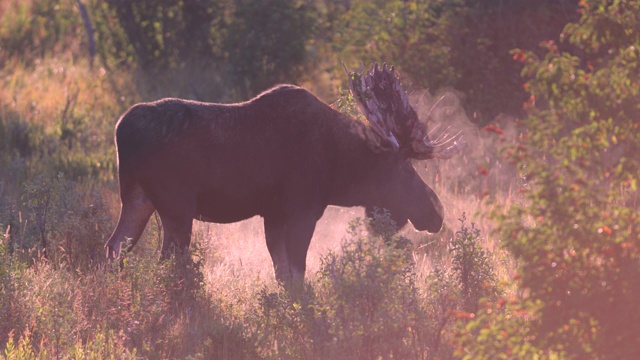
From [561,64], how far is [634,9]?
0.65m

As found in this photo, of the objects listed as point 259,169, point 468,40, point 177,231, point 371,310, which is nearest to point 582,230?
point 371,310

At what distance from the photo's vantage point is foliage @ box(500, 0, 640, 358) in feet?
16.7

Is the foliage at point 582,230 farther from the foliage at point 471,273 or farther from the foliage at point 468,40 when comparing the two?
the foliage at point 468,40

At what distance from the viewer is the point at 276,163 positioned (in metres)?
8.18

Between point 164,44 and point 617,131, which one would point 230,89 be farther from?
point 617,131

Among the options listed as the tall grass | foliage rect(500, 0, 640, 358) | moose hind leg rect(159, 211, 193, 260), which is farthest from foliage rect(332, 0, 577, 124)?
foliage rect(500, 0, 640, 358)

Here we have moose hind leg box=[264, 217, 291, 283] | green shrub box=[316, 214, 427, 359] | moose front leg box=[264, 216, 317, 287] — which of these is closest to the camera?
green shrub box=[316, 214, 427, 359]

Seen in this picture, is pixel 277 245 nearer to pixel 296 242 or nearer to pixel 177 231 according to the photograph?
pixel 296 242

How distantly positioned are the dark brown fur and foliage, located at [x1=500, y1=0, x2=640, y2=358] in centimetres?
310

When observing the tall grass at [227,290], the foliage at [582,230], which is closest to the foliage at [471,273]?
the tall grass at [227,290]

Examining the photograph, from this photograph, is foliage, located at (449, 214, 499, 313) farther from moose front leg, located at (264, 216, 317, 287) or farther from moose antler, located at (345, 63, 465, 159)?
moose front leg, located at (264, 216, 317, 287)

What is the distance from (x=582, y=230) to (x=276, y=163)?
3435 millimetres

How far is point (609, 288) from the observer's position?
5180 millimetres

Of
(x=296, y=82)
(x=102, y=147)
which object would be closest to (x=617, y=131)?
(x=102, y=147)
